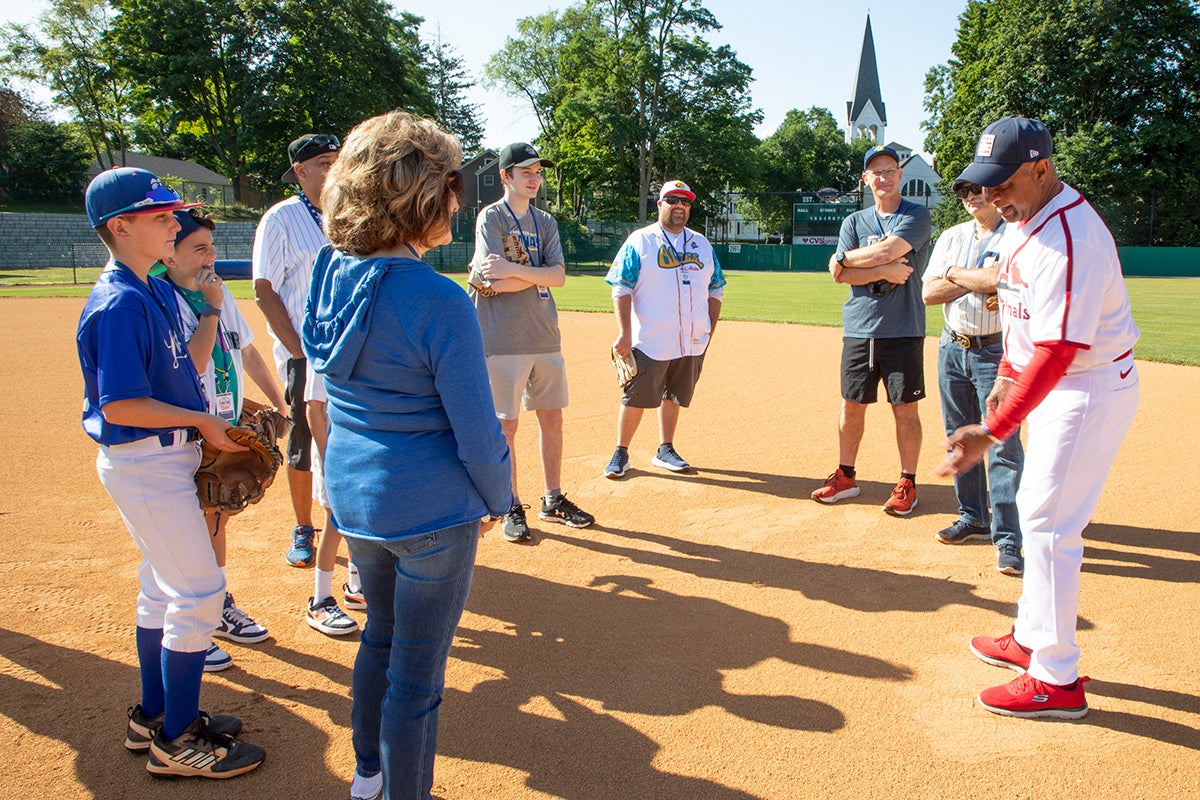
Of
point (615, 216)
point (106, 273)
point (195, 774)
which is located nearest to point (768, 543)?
point (195, 774)

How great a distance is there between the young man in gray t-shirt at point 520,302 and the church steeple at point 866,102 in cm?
10243

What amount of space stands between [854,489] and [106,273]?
494 cm

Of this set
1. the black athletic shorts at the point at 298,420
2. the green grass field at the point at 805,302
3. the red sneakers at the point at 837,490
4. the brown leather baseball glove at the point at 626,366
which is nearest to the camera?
the black athletic shorts at the point at 298,420

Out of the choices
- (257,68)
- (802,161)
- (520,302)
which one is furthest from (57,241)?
(802,161)

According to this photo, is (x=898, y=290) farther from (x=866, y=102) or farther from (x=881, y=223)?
(x=866, y=102)

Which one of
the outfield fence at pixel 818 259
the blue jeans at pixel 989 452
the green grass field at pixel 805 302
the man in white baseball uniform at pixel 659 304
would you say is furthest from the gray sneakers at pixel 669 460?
the outfield fence at pixel 818 259

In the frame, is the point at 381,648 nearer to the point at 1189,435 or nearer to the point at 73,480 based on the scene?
the point at 73,480

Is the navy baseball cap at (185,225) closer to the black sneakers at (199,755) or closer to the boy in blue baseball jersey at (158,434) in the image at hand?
the boy in blue baseball jersey at (158,434)

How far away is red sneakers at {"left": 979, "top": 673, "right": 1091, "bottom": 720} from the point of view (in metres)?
3.21

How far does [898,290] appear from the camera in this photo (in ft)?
18.5

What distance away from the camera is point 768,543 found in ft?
17.0

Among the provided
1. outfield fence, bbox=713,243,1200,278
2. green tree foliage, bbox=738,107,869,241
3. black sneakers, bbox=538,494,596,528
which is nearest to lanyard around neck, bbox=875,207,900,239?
black sneakers, bbox=538,494,596,528

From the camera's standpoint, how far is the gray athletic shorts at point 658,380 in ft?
21.3

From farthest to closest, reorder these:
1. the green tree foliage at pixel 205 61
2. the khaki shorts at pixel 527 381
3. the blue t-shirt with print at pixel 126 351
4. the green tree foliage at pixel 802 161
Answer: the green tree foliage at pixel 802 161 → the green tree foliage at pixel 205 61 → the khaki shorts at pixel 527 381 → the blue t-shirt with print at pixel 126 351
